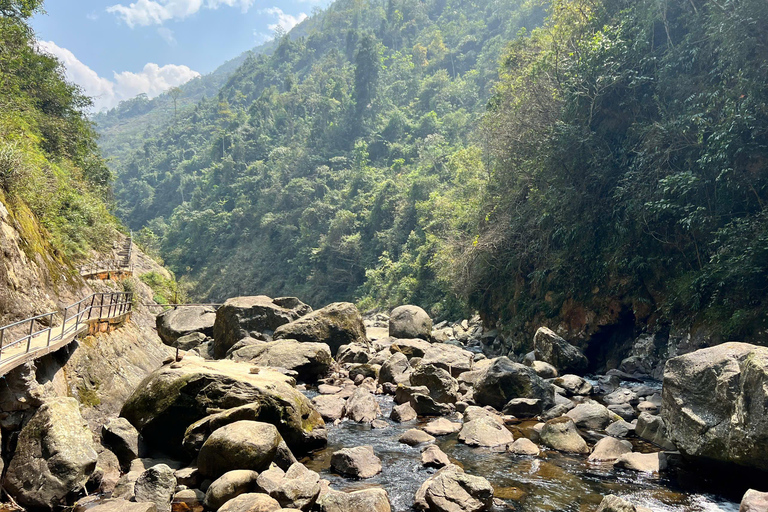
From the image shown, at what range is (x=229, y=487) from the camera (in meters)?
7.02

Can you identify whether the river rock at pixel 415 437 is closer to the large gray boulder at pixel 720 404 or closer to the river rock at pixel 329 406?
the river rock at pixel 329 406

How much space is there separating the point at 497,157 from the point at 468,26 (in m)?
71.7

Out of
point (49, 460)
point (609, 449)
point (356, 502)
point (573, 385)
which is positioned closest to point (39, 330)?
point (49, 460)

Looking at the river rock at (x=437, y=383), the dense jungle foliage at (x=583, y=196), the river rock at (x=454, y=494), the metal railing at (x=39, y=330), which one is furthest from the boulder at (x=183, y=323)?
the river rock at (x=454, y=494)

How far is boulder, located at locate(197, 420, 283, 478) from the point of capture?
7.61 m

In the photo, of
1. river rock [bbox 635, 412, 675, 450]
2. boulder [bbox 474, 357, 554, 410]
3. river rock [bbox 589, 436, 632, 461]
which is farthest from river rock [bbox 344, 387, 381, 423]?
river rock [bbox 635, 412, 675, 450]

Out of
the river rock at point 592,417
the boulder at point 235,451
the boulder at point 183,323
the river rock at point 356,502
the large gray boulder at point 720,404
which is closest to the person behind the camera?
the river rock at point 356,502

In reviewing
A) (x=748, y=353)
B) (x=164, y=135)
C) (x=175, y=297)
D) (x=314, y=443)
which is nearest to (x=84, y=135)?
(x=175, y=297)

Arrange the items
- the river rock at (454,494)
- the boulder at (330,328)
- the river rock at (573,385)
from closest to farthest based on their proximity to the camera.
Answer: the river rock at (454,494), the river rock at (573,385), the boulder at (330,328)

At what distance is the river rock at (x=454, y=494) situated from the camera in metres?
6.95

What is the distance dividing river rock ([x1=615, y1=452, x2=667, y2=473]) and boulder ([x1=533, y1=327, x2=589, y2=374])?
7218 mm

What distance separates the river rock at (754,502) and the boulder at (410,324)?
15.0 metres

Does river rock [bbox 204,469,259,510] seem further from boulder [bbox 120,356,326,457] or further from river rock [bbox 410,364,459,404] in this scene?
river rock [bbox 410,364,459,404]

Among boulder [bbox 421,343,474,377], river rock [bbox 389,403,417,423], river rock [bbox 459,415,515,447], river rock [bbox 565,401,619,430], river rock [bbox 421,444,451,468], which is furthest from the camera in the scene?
boulder [bbox 421,343,474,377]
